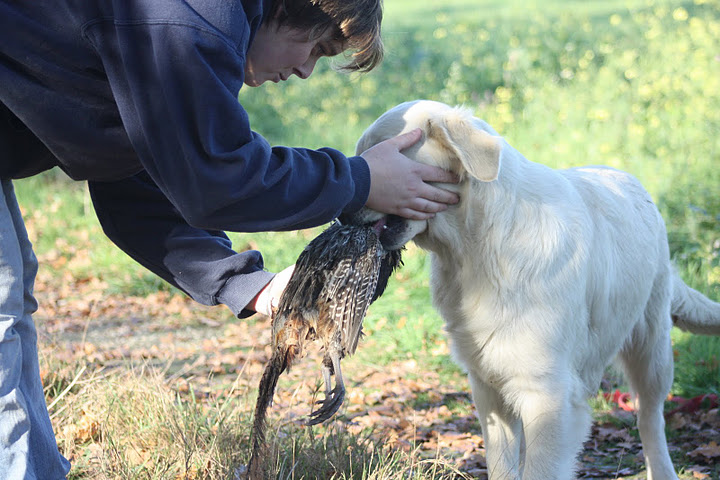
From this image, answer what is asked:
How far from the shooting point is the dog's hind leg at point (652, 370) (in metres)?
3.66

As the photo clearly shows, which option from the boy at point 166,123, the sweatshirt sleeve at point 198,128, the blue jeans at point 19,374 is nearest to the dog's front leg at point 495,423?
A: the boy at point 166,123

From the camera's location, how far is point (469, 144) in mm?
2754

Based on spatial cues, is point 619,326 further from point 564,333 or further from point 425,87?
point 425,87

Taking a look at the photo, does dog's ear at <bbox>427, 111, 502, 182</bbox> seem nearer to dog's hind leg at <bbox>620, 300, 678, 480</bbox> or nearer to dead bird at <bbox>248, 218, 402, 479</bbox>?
dead bird at <bbox>248, 218, 402, 479</bbox>

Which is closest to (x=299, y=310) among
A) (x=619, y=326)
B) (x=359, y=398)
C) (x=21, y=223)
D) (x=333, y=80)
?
(x=21, y=223)

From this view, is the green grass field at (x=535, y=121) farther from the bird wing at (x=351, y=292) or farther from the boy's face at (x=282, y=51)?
the bird wing at (x=351, y=292)

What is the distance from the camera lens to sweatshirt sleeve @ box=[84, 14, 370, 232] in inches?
73.5

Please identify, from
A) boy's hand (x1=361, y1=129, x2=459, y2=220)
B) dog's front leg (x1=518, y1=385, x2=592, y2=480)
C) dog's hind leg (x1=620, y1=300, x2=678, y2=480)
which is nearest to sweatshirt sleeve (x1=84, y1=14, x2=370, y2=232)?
boy's hand (x1=361, y1=129, x2=459, y2=220)

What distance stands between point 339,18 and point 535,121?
6948 millimetres

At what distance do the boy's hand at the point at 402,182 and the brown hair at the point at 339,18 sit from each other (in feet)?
1.20

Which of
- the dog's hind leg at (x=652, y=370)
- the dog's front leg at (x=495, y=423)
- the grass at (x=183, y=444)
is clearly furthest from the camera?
the dog's hind leg at (x=652, y=370)

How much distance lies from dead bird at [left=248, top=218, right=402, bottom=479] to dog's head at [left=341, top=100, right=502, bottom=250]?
0.60ft

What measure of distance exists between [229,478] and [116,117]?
1496 millimetres

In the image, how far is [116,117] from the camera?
6.91ft
